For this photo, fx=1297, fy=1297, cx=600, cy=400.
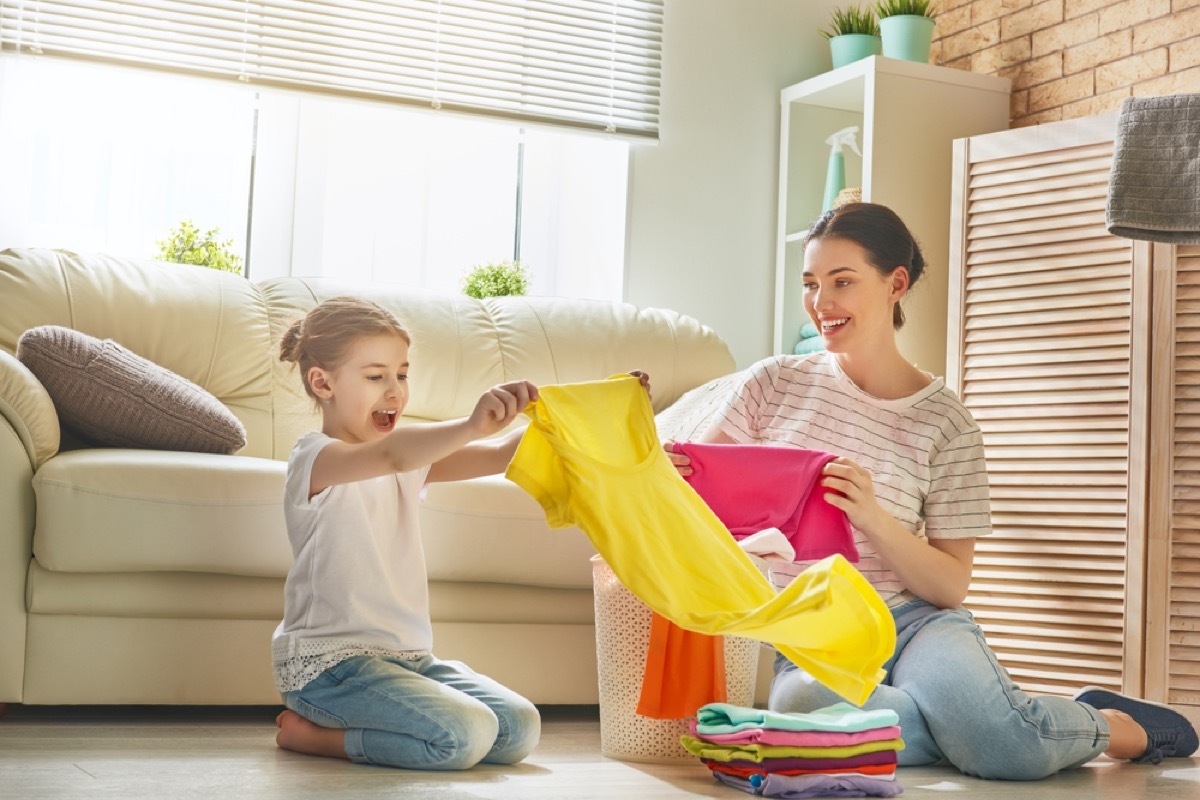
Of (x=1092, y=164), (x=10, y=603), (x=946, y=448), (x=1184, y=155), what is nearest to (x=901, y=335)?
(x=1092, y=164)

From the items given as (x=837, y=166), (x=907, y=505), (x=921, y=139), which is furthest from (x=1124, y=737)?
(x=837, y=166)

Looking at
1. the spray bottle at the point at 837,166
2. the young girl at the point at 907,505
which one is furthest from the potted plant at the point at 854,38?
the young girl at the point at 907,505

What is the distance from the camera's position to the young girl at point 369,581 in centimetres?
188

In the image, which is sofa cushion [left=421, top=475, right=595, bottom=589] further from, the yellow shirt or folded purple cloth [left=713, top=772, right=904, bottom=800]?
folded purple cloth [left=713, top=772, right=904, bottom=800]

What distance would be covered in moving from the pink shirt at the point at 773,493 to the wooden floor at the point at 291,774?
0.38 meters

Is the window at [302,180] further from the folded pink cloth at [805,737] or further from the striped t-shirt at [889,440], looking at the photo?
the folded pink cloth at [805,737]

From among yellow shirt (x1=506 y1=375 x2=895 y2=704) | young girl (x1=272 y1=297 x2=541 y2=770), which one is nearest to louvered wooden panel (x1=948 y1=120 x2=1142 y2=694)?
yellow shirt (x1=506 y1=375 x2=895 y2=704)

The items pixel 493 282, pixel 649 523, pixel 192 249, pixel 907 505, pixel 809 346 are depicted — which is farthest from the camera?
pixel 809 346

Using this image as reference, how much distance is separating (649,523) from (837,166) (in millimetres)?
2314

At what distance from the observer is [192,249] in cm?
344

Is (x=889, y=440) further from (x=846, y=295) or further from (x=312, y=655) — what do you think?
(x=312, y=655)

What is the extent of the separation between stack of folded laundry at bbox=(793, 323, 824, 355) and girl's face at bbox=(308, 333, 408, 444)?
77.0 inches

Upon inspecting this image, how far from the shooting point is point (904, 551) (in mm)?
2037

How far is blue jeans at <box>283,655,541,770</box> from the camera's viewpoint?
187cm
